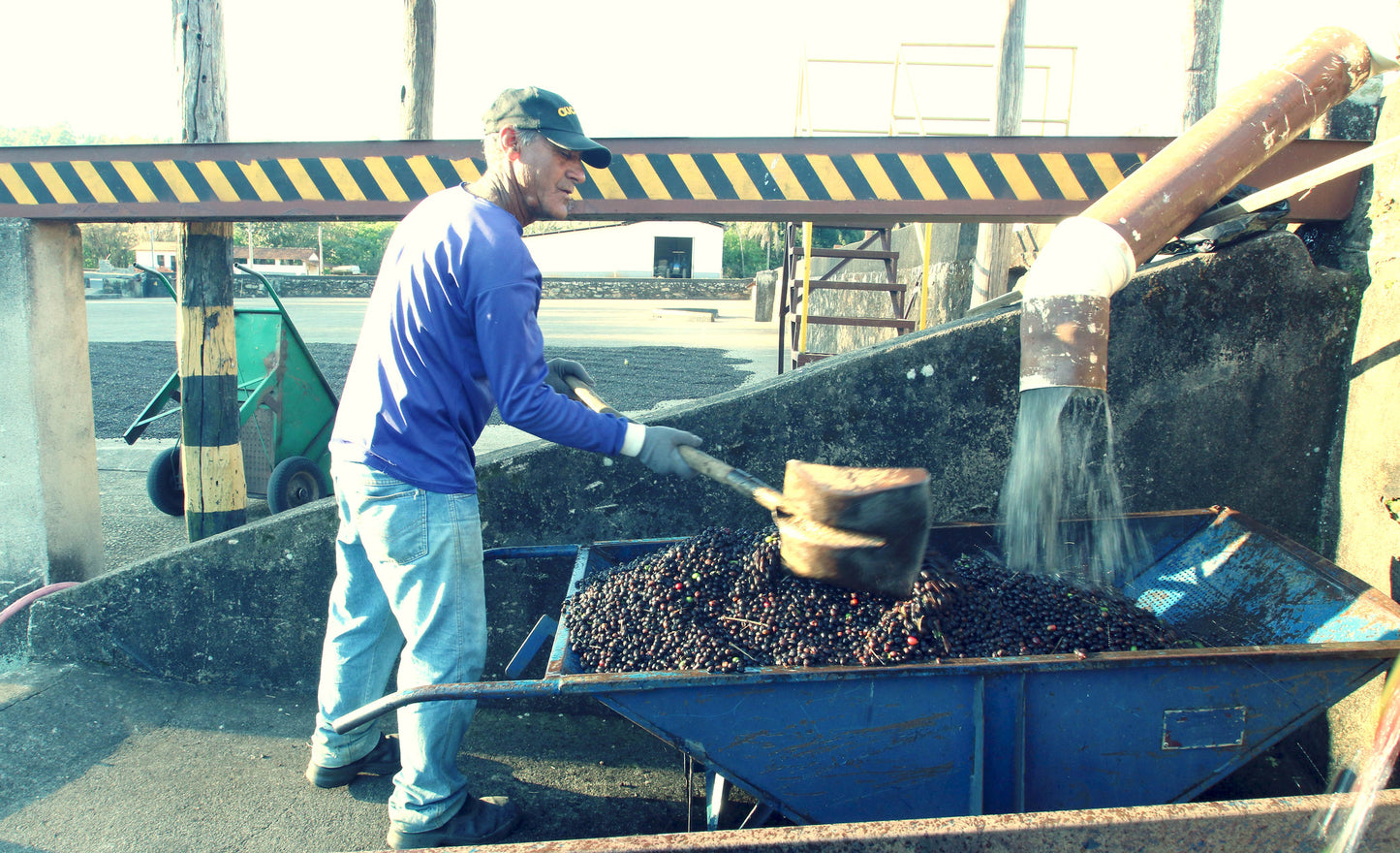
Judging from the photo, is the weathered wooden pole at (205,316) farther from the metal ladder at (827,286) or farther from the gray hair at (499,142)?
the metal ladder at (827,286)

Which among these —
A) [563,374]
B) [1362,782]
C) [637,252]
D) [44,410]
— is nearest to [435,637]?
[563,374]

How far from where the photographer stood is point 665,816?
3086 mm

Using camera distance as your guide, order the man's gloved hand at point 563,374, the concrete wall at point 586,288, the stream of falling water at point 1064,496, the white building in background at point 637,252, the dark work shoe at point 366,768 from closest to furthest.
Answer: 1. the stream of falling water at point 1064,496
2. the dark work shoe at point 366,768
3. the man's gloved hand at point 563,374
4. the concrete wall at point 586,288
5. the white building in background at point 637,252

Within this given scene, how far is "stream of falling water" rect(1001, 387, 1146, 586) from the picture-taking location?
3041 mm

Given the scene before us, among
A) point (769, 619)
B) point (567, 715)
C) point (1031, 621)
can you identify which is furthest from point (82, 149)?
point (1031, 621)

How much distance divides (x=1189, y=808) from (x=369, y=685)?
2.50 meters

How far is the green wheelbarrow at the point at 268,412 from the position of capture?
6188mm

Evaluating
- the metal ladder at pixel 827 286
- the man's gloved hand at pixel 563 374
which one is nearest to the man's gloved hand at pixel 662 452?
the man's gloved hand at pixel 563 374

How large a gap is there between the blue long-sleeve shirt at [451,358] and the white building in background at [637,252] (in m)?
49.5

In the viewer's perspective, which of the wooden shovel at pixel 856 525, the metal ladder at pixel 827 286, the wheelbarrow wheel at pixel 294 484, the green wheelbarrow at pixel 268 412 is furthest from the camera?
the metal ladder at pixel 827 286

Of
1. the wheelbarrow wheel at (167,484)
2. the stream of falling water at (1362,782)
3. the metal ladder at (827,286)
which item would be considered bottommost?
the wheelbarrow wheel at (167,484)

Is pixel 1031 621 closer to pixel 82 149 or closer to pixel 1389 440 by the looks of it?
pixel 1389 440

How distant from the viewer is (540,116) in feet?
8.61

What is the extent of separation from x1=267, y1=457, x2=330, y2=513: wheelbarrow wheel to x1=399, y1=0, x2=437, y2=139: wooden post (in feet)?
9.21
